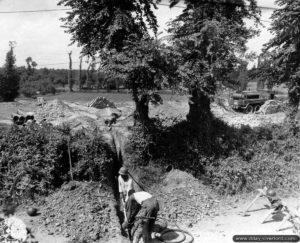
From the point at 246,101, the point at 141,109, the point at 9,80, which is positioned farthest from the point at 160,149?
the point at 9,80

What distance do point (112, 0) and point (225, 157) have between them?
26.4ft

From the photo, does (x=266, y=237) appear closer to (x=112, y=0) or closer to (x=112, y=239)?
(x=112, y=239)

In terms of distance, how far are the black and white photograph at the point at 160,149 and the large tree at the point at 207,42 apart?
0.06 m

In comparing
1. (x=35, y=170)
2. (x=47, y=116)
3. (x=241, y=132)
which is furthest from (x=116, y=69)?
(x=241, y=132)

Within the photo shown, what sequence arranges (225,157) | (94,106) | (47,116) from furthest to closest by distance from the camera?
1. (94,106)
2. (47,116)
3. (225,157)

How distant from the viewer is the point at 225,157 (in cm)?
1504

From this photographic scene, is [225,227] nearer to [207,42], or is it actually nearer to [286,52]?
[207,42]

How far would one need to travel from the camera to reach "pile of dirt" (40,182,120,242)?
30.1 ft

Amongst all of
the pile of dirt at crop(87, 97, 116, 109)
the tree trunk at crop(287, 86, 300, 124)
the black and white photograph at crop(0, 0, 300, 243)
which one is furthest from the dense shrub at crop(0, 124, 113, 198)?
the tree trunk at crop(287, 86, 300, 124)

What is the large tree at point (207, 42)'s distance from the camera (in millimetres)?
14500

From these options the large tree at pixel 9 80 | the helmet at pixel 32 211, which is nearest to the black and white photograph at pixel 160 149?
the helmet at pixel 32 211

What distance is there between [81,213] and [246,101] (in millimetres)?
21243

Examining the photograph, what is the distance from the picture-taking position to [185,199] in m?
11.8

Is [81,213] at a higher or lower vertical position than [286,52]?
lower
